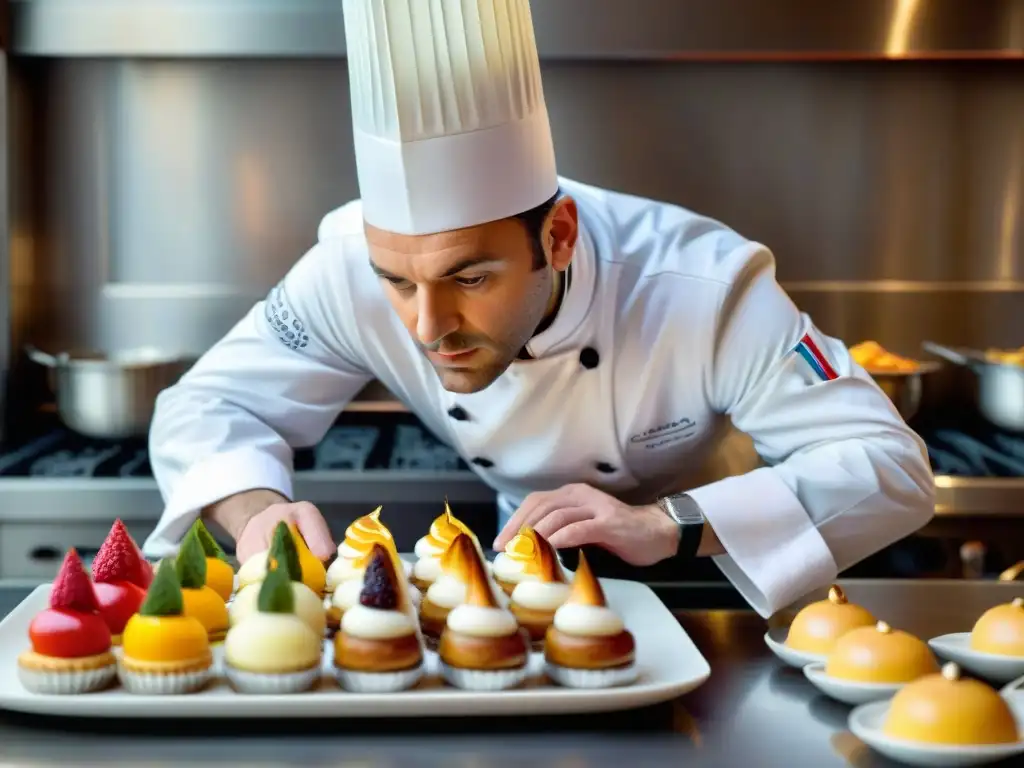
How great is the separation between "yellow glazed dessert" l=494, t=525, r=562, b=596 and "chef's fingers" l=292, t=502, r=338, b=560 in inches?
10.4

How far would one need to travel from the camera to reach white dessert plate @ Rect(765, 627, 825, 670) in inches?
48.0

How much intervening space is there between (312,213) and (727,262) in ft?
4.51

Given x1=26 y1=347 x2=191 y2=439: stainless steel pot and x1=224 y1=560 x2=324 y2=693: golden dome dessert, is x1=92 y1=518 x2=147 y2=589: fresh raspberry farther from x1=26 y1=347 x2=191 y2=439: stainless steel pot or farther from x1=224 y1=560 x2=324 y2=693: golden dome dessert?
x1=26 y1=347 x2=191 y2=439: stainless steel pot

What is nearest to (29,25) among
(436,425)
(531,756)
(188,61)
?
(188,61)

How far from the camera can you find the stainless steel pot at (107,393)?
266cm

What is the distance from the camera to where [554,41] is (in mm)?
2820

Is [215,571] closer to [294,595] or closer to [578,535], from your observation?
[294,595]

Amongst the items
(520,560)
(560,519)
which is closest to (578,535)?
(560,519)

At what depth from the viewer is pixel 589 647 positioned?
1146 millimetres

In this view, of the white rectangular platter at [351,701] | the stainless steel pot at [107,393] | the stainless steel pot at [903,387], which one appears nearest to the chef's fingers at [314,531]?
the white rectangular platter at [351,701]

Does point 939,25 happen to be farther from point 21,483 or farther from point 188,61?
point 21,483

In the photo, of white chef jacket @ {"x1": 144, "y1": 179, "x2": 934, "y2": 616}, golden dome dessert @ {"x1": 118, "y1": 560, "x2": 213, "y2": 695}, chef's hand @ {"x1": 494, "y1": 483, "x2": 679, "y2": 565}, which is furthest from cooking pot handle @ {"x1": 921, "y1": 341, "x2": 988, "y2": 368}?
golden dome dessert @ {"x1": 118, "y1": 560, "x2": 213, "y2": 695}

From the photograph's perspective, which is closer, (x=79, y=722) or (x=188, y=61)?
(x=79, y=722)

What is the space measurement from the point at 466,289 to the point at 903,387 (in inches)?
54.1
